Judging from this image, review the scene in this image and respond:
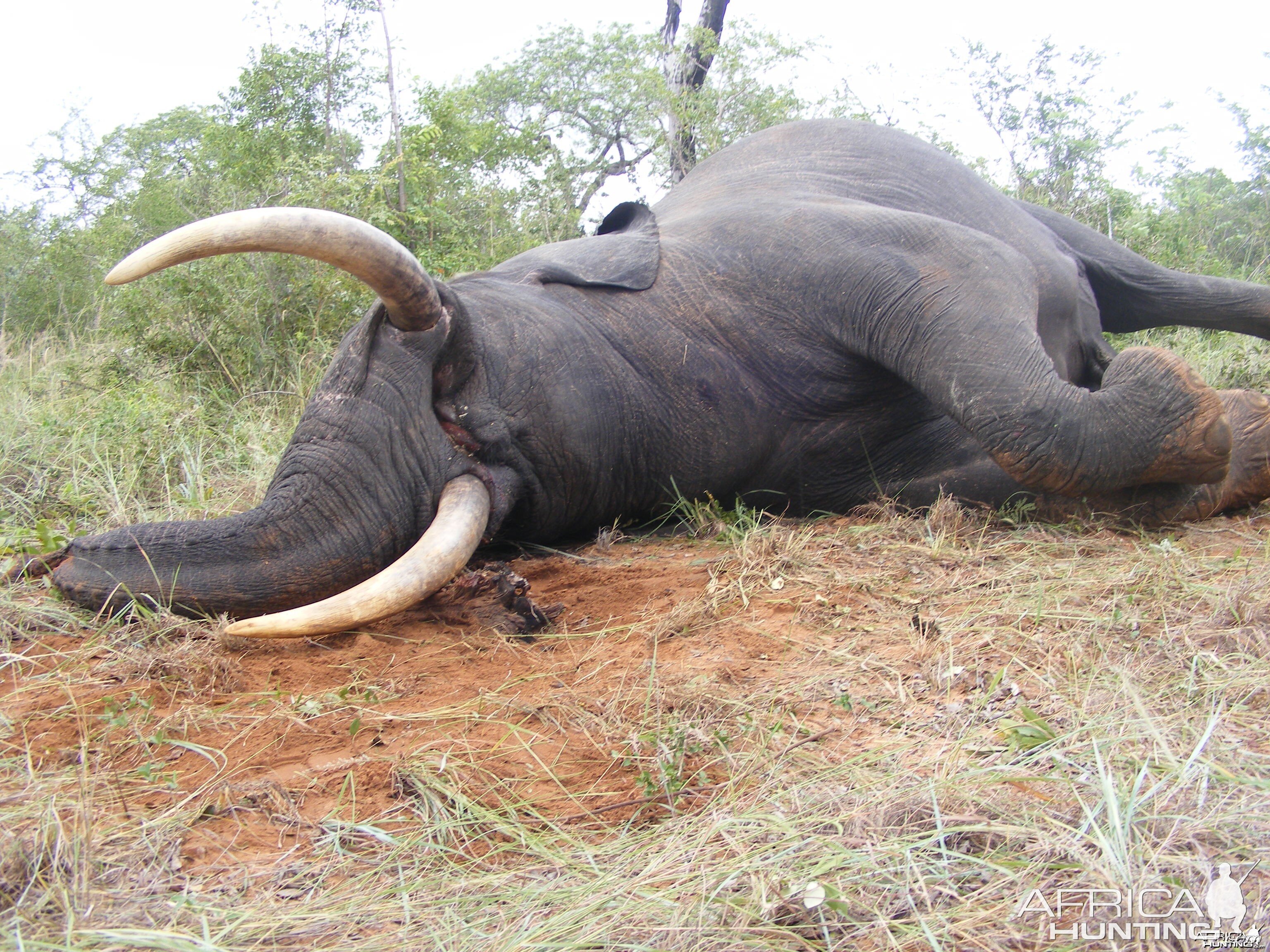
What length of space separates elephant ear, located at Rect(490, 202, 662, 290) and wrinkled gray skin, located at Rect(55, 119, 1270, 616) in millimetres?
12

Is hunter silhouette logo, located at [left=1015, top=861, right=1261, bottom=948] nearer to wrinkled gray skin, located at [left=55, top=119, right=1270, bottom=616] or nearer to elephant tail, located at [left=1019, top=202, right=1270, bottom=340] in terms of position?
wrinkled gray skin, located at [left=55, top=119, right=1270, bottom=616]

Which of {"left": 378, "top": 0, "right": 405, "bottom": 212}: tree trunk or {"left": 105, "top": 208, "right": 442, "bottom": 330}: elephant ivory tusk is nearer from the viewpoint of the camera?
{"left": 105, "top": 208, "right": 442, "bottom": 330}: elephant ivory tusk

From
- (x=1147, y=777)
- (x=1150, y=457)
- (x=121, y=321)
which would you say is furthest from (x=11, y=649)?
(x=121, y=321)

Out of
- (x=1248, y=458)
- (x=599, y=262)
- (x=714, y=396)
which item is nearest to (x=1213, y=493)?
(x=1248, y=458)

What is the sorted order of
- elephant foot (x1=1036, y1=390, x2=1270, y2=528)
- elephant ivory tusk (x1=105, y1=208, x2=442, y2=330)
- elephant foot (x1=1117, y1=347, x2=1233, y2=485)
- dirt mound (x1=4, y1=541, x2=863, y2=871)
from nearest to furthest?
dirt mound (x1=4, y1=541, x2=863, y2=871), elephant ivory tusk (x1=105, y1=208, x2=442, y2=330), elephant foot (x1=1117, y1=347, x2=1233, y2=485), elephant foot (x1=1036, y1=390, x2=1270, y2=528)

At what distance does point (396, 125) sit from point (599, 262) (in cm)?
374

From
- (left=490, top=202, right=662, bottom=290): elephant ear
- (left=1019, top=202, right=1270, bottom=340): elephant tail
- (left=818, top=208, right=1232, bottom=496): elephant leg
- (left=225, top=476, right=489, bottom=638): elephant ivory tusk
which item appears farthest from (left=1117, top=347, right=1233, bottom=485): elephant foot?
(left=225, top=476, right=489, bottom=638): elephant ivory tusk

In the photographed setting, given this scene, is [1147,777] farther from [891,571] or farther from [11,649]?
[11,649]

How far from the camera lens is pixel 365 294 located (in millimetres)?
6367

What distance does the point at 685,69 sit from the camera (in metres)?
9.79

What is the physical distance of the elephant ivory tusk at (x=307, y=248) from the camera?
2785 millimetres

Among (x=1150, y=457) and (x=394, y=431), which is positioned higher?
(x=394, y=431)

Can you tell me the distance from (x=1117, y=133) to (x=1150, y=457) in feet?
22.8

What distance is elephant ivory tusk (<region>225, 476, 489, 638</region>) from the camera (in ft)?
8.74
